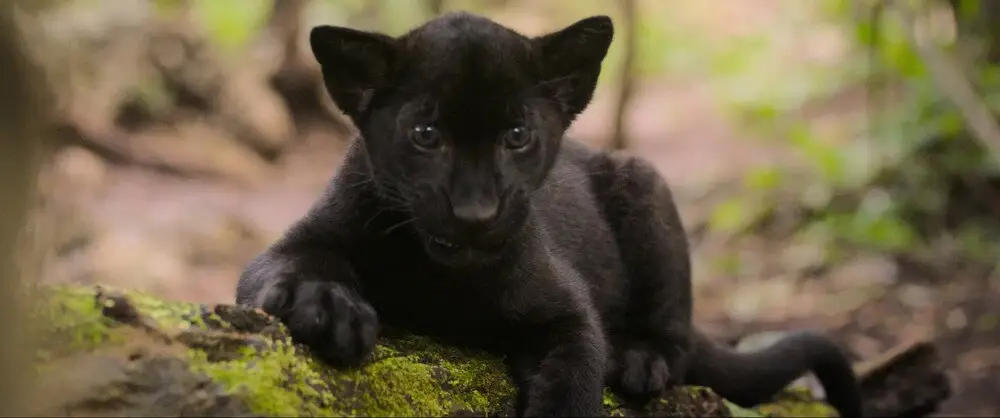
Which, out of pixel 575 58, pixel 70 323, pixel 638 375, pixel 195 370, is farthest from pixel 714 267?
pixel 70 323

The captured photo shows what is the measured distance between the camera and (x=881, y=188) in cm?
1058

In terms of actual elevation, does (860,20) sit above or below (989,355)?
above

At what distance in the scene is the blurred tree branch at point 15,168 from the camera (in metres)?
1.63

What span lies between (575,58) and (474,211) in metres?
0.92

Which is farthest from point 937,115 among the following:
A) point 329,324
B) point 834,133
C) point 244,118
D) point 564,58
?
point 244,118

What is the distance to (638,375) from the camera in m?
4.31

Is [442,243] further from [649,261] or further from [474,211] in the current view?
[649,261]

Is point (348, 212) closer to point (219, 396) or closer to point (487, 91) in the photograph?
point (487, 91)

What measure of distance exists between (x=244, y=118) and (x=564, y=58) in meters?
12.6

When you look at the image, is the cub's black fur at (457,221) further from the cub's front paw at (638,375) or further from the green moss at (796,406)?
the green moss at (796,406)

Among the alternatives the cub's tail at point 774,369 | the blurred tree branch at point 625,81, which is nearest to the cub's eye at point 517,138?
the cub's tail at point 774,369

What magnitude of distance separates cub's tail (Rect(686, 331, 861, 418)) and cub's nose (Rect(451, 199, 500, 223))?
240cm

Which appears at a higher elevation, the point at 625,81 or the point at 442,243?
the point at 442,243

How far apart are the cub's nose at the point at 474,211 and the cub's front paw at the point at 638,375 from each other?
150 cm
